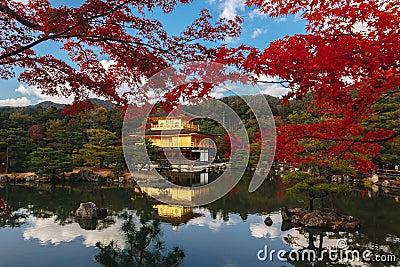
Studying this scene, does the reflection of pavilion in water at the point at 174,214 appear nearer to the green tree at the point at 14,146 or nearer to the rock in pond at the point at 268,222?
the rock in pond at the point at 268,222

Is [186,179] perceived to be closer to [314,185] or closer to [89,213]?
[89,213]

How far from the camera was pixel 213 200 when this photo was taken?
37.9 feet

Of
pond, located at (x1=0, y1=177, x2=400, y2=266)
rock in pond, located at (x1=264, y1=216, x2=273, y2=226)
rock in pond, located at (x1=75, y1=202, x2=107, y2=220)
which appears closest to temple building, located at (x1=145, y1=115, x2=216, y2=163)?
pond, located at (x1=0, y1=177, x2=400, y2=266)

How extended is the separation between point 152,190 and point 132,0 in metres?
11.3

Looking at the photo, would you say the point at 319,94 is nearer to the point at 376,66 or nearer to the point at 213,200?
the point at 376,66

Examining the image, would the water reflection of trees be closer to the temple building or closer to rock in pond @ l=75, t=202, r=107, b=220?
rock in pond @ l=75, t=202, r=107, b=220

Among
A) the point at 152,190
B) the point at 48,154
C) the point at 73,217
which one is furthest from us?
the point at 48,154

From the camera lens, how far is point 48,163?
52.2ft

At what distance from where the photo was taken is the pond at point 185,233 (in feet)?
17.4

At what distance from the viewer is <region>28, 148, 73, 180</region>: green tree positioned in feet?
51.7

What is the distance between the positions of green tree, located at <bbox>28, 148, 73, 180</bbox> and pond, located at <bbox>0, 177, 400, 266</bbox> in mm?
4148

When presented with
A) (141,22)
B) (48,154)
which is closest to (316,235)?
(141,22)

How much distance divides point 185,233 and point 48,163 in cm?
1178

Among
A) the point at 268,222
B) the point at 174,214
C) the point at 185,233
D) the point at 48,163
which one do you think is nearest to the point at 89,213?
the point at 174,214
